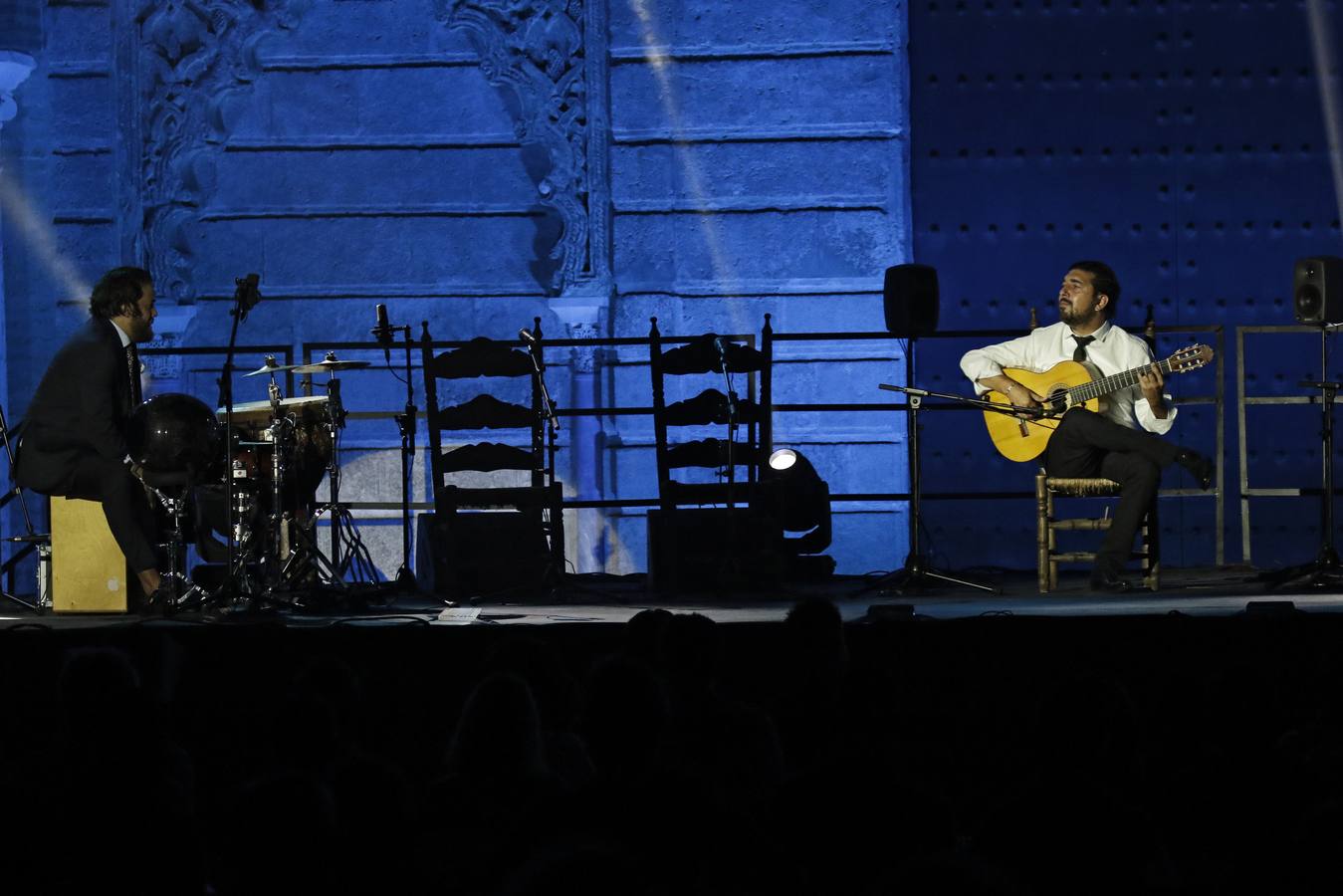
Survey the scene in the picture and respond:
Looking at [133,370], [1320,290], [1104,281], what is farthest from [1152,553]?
[133,370]

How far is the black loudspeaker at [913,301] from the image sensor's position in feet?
22.2

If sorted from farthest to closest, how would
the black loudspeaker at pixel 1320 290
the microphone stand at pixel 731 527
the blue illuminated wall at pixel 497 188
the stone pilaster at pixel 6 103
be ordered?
the stone pilaster at pixel 6 103, the blue illuminated wall at pixel 497 188, the microphone stand at pixel 731 527, the black loudspeaker at pixel 1320 290

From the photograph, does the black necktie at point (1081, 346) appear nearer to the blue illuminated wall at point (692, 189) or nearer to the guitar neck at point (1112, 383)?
the guitar neck at point (1112, 383)

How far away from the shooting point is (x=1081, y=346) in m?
6.65

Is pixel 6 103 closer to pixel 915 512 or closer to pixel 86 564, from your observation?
pixel 86 564

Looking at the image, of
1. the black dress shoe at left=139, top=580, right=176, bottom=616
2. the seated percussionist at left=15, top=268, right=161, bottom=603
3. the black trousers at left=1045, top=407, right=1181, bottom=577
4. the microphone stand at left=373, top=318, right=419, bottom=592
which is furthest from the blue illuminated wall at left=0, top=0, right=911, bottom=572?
the black dress shoe at left=139, top=580, right=176, bottom=616

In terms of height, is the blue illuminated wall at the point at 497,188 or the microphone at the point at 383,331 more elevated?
the blue illuminated wall at the point at 497,188

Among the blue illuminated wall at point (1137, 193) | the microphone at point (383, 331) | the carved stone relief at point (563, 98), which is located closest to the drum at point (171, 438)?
the microphone at point (383, 331)

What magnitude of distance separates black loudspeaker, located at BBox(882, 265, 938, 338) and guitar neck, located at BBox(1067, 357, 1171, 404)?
701 mm

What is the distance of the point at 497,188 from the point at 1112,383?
13.4 feet

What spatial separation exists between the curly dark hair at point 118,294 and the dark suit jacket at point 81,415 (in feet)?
0.51

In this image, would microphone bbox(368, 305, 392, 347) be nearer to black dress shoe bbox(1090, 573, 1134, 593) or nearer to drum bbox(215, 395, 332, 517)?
drum bbox(215, 395, 332, 517)

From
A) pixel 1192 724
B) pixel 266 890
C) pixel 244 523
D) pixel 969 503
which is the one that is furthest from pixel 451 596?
pixel 266 890

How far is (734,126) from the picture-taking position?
8.92 metres
